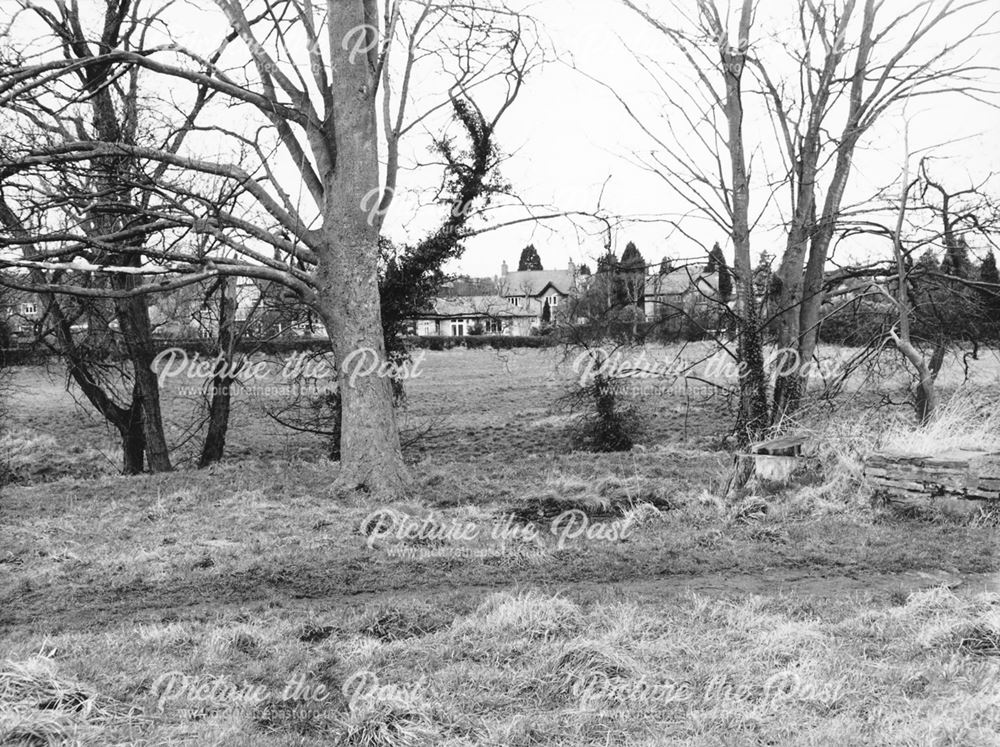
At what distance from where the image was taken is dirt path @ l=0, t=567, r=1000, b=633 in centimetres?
577

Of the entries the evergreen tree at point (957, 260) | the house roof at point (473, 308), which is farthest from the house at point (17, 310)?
the evergreen tree at point (957, 260)

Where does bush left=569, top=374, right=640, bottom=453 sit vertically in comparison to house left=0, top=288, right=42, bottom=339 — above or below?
below

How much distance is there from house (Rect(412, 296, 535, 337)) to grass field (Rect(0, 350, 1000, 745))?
4964 mm

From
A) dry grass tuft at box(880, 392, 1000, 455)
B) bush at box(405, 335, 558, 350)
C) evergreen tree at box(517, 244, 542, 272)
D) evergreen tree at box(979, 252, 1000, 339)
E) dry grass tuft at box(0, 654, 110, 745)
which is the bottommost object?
dry grass tuft at box(0, 654, 110, 745)

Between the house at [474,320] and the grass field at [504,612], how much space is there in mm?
4964

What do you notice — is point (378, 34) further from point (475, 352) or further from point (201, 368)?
point (475, 352)

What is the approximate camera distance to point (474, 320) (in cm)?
2064

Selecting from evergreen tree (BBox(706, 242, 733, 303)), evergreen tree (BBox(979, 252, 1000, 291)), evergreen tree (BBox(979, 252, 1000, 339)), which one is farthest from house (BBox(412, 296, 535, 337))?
evergreen tree (BBox(979, 252, 1000, 291))

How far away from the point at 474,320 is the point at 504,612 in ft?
50.9

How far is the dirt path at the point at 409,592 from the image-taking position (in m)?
5.77

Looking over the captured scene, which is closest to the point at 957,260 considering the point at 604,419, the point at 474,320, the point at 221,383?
the point at 604,419

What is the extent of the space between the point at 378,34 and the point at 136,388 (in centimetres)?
837

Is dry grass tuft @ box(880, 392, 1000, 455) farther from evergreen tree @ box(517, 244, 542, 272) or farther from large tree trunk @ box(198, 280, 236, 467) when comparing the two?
evergreen tree @ box(517, 244, 542, 272)

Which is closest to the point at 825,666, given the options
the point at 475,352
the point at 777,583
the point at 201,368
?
the point at 777,583
